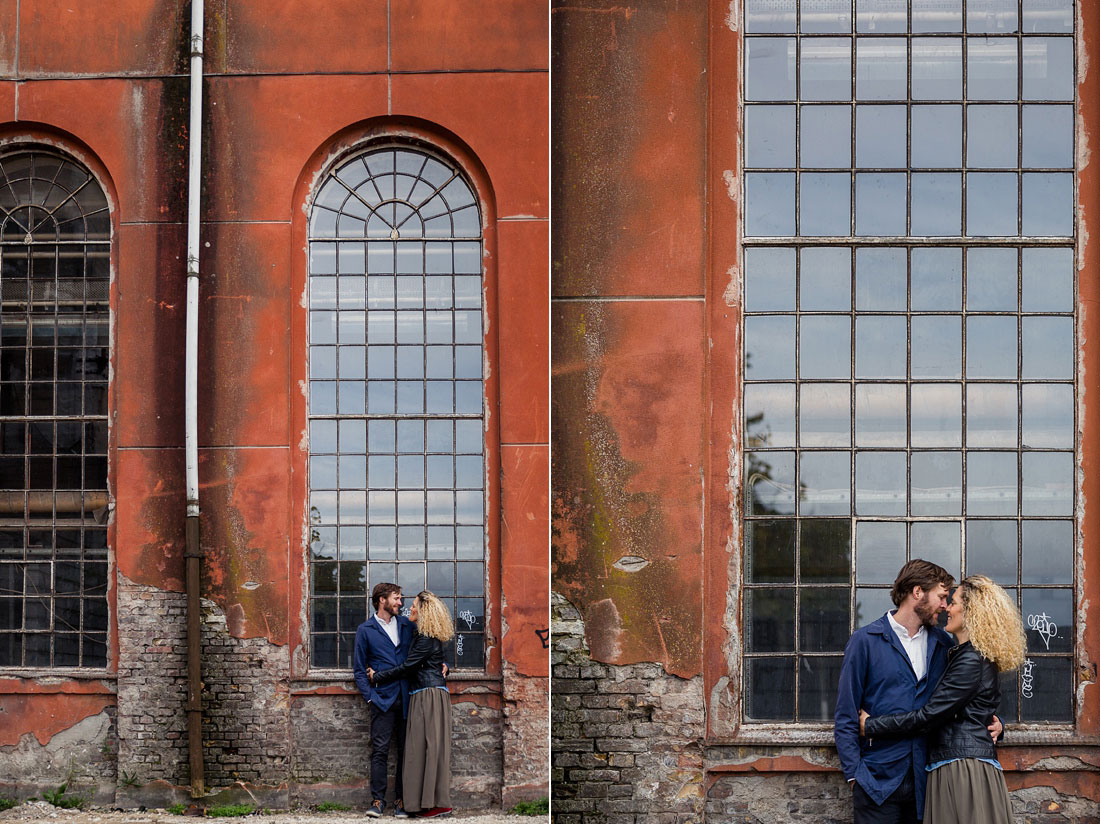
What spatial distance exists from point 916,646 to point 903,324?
1939 millimetres

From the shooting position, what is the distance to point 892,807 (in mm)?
4359

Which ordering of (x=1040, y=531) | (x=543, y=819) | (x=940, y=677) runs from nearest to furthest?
(x=940, y=677) → (x=1040, y=531) → (x=543, y=819)

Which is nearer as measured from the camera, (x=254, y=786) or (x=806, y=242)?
(x=806, y=242)

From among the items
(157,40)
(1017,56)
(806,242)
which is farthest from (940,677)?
(157,40)

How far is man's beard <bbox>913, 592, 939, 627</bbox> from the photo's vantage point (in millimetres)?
4297

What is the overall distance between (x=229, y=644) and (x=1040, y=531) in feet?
17.0

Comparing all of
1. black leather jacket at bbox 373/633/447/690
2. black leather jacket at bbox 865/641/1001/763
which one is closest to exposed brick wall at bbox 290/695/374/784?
black leather jacket at bbox 373/633/447/690

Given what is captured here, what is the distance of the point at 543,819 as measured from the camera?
5758 mm

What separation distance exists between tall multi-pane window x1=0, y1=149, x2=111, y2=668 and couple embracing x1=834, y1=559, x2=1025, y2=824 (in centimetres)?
497

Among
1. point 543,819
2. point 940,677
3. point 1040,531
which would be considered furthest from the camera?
point 543,819

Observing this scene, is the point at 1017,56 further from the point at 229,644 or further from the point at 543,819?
the point at 229,644

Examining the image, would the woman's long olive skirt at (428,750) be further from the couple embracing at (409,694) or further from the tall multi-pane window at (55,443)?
the tall multi-pane window at (55,443)

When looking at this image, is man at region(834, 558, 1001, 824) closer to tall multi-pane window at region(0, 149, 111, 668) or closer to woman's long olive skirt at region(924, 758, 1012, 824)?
woman's long olive skirt at region(924, 758, 1012, 824)

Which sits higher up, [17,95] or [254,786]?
[17,95]
